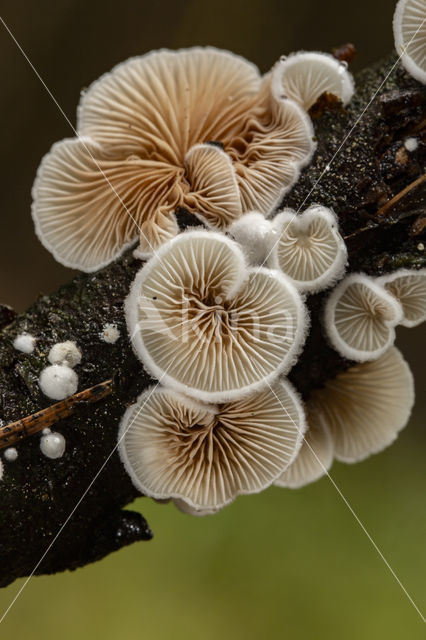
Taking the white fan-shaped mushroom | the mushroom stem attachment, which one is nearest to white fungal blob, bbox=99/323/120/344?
the mushroom stem attachment

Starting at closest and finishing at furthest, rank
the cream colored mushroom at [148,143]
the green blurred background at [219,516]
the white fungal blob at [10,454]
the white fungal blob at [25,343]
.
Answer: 1. the white fungal blob at [10,454]
2. the white fungal blob at [25,343]
3. the cream colored mushroom at [148,143]
4. the green blurred background at [219,516]

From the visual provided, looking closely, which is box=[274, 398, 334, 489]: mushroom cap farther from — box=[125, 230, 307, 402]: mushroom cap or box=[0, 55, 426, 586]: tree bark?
box=[125, 230, 307, 402]: mushroom cap

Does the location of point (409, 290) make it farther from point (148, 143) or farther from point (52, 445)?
point (52, 445)

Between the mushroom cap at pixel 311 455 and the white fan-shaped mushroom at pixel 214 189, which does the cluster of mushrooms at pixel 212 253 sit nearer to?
the white fan-shaped mushroom at pixel 214 189

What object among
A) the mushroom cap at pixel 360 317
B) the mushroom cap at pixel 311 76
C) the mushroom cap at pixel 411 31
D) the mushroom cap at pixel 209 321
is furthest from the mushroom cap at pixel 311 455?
the mushroom cap at pixel 411 31

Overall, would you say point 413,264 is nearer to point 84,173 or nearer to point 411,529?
point 84,173

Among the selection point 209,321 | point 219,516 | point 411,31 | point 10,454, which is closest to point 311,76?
point 411,31
